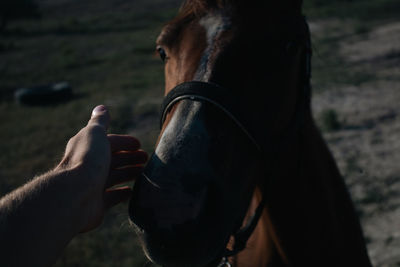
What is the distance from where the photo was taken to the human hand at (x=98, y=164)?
1448mm

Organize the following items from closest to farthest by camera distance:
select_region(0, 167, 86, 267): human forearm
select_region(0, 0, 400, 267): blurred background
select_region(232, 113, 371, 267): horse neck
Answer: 1. select_region(0, 167, 86, 267): human forearm
2. select_region(232, 113, 371, 267): horse neck
3. select_region(0, 0, 400, 267): blurred background

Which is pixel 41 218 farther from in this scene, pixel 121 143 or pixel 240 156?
pixel 240 156

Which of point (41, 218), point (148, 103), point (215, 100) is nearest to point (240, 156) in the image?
point (215, 100)

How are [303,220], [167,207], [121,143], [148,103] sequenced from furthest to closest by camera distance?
1. [148,103]
2. [303,220]
3. [121,143]
4. [167,207]

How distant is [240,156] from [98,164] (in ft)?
2.08

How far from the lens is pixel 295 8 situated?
2113 millimetres

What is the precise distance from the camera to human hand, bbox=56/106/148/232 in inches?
57.0

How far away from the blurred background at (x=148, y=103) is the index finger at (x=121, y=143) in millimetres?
391

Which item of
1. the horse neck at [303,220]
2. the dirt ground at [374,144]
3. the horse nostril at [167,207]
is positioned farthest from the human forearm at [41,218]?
the dirt ground at [374,144]

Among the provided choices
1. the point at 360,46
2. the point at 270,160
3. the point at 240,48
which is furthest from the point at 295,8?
the point at 360,46

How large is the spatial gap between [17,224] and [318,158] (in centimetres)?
168

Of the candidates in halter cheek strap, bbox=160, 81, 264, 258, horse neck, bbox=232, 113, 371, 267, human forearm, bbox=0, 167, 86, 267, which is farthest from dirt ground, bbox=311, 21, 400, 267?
human forearm, bbox=0, 167, 86, 267

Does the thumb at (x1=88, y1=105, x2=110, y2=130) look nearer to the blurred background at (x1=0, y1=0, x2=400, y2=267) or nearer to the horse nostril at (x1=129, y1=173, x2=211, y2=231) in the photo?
the horse nostril at (x1=129, y1=173, x2=211, y2=231)

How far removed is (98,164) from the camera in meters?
1.49
